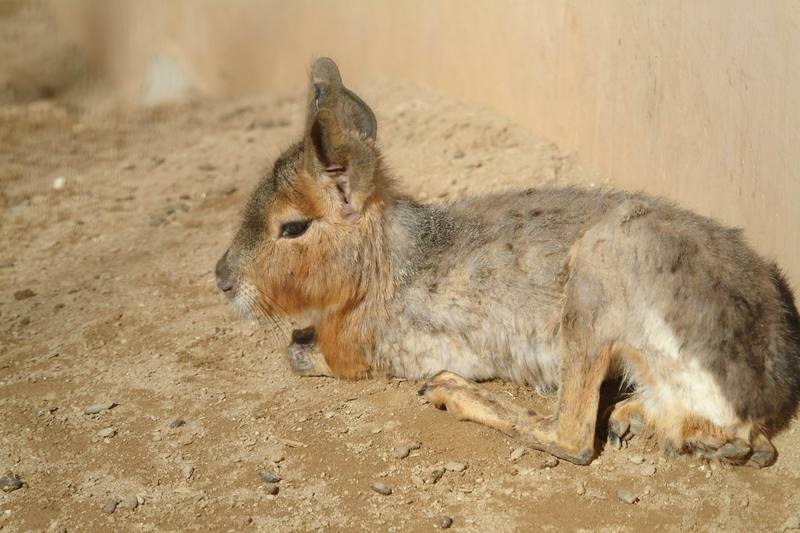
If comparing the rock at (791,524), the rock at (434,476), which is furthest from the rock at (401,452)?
the rock at (791,524)

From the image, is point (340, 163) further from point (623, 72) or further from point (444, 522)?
point (623, 72)

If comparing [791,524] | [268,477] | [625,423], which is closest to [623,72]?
[625,423]

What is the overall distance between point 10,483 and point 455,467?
70.1 inches

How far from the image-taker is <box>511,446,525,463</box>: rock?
3964mm

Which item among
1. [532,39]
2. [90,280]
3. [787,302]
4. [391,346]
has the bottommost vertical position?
[90,280]

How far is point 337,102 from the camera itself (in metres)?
4.66

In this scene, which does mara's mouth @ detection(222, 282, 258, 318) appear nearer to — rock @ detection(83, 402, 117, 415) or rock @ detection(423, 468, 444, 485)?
rock @ detection(83, 402, 117, 415)

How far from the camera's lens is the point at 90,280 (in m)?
5.84

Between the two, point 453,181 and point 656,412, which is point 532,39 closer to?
point 453,181

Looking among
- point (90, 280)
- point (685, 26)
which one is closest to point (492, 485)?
point (685, 26)

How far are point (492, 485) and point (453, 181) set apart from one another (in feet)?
8.99

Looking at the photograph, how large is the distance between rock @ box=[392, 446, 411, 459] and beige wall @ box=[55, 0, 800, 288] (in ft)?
5.87

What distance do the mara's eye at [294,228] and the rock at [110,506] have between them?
4.58ft

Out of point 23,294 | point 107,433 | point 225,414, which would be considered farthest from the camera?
point 23,294
